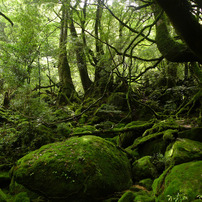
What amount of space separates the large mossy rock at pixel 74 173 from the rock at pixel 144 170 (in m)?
0.29

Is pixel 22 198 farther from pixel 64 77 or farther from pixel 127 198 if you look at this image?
pixel 64 77

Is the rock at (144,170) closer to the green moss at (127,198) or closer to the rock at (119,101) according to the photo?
the green moss at (127,198)

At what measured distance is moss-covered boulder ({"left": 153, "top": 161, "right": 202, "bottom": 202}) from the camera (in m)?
2.22

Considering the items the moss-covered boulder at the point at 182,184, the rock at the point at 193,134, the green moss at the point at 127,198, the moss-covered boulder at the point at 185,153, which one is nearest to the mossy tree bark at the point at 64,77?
the rock at the point at 193,134

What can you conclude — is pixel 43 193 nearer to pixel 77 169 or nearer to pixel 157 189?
pixel 77 169

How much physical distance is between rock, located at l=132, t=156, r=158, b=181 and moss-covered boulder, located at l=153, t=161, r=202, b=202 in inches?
36.7

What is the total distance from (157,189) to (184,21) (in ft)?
9.19

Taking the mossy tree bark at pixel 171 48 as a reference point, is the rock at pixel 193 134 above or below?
below

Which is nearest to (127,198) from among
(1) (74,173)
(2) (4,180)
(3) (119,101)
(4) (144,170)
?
(1) (74,173)

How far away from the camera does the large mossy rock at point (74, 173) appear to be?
124 inches

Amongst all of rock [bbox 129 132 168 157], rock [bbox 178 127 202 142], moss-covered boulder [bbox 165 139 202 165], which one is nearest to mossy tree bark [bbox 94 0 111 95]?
rock [bbox 129 132 168 157]

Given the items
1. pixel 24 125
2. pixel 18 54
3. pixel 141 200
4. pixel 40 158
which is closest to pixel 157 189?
pixel 141 200

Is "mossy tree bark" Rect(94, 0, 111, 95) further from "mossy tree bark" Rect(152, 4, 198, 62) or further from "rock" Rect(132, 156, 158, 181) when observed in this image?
"rock" Rect(132, 156, 158, 181)

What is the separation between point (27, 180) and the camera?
3328 mm
